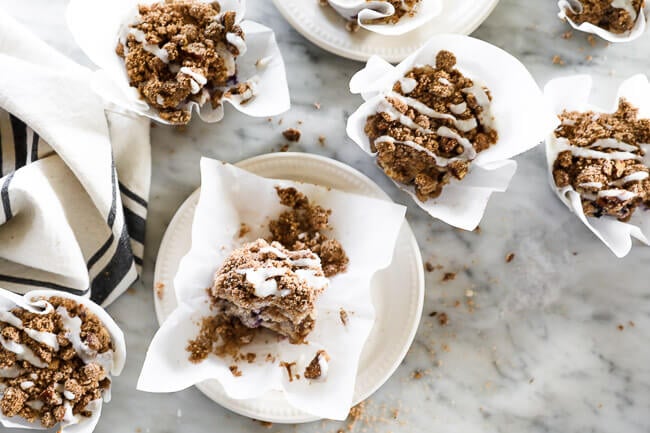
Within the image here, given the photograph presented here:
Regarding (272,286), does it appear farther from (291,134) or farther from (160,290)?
(291,134)

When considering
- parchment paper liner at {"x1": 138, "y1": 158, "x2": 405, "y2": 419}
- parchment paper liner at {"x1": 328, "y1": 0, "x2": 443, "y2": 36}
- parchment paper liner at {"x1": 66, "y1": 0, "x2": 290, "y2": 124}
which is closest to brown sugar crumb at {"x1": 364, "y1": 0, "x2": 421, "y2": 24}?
parchment paper liner at {"x1": 328, "y1": 0, "x2": 443, "y2": 36}

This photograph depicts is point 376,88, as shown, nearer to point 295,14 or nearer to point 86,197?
point 295,14

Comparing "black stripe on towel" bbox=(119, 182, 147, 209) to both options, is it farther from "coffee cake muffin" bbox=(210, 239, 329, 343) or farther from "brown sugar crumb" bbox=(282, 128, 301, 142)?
"brown sugar crumb" bbox=(282, 128, 301, 142)

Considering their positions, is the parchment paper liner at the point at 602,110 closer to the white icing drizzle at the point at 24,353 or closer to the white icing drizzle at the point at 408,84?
the white icing drizzle at the point at 408,84

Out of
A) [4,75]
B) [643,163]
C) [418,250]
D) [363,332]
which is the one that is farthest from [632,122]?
[4,75]

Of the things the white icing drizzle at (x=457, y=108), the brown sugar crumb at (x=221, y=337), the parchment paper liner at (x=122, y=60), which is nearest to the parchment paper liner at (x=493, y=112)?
the white icing drizzle at (x=457, y=108)

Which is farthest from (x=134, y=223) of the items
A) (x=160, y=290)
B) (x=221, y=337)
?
(x=221, y=337)
